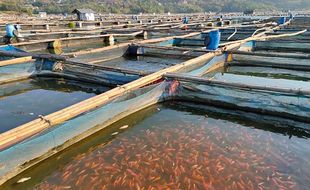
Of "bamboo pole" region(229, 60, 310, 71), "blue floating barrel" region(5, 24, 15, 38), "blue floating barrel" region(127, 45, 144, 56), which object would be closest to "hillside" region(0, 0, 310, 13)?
"blue floating barrel" region(5, 24, 15, 38)

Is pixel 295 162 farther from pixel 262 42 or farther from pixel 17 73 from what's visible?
pixel 262 42

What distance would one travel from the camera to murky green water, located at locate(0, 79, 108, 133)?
24.6ft

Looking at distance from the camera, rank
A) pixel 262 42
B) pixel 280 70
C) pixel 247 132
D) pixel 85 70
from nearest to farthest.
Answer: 1. pixel 247 132
2. pixel 85 70
3. pixel 280 70
4. pixel 262 42

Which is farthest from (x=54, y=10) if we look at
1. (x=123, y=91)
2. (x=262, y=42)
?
(x=123, y=91)

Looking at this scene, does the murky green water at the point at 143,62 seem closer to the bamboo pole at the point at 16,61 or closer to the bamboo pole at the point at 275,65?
the bamboo pole at the point at 275,65

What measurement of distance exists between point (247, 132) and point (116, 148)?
10.2ft

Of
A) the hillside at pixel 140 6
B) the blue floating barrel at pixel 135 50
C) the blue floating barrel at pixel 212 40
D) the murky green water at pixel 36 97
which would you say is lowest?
the murky green water at pixel 36 97

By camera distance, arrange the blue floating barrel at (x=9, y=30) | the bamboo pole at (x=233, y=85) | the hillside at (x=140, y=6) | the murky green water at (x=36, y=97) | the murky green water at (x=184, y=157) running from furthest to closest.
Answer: the hillside at (x=140, y=6)
the blue floating barrel at (x=9, y=30)
the murky green water at (x=36, y=97)
the bamboo pole at (x=233, y=85)
the murky green water at (x=184, y=157)

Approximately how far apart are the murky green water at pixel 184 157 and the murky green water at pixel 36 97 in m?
2.38

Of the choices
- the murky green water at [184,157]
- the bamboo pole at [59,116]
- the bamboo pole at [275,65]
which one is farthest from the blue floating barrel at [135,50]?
the murky green water at [184,157]

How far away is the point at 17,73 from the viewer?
1044 centimetres

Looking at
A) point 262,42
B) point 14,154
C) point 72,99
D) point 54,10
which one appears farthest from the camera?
point 54,10

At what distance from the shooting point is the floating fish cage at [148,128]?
15.9 feet

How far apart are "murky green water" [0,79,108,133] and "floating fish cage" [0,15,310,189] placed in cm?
3
